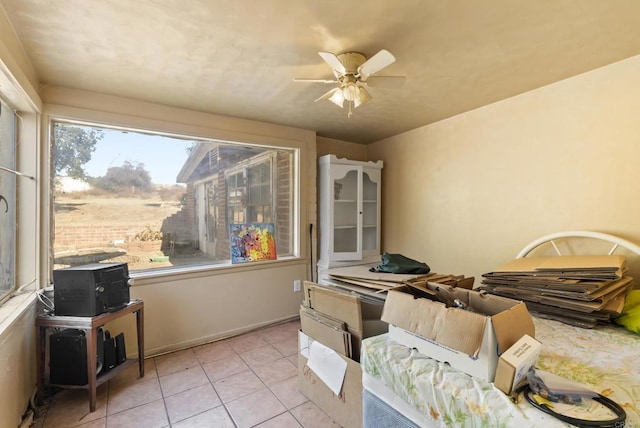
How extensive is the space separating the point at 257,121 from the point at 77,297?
2.20m

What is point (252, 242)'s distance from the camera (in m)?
3.33

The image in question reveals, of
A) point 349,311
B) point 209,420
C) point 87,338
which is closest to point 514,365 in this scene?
point 349,311

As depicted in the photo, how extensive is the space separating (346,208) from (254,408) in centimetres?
233

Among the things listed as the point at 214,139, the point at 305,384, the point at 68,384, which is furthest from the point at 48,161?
the point at 305,384

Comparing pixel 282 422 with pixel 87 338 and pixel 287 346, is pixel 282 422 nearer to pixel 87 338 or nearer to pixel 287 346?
pixel 287 346

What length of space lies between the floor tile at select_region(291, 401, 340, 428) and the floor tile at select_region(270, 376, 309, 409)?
0.05 metres

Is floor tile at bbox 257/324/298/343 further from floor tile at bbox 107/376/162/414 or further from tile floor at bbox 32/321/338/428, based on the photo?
floor tile at bbox 107/376/162/414

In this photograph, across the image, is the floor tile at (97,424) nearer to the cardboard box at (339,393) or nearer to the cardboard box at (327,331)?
the cardboard box at (339,393)

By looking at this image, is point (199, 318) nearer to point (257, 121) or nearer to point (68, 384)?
point (68, 384)

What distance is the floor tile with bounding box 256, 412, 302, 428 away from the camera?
71.1 inches

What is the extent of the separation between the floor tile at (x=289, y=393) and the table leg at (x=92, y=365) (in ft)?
3.77

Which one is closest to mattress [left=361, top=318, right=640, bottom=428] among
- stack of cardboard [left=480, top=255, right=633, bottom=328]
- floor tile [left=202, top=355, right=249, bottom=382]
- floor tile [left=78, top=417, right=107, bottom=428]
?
stack of cardboard [left=480, top=255, right=633, bottom=328]

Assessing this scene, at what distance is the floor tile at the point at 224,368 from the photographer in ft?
7.77

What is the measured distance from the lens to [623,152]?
196cm
